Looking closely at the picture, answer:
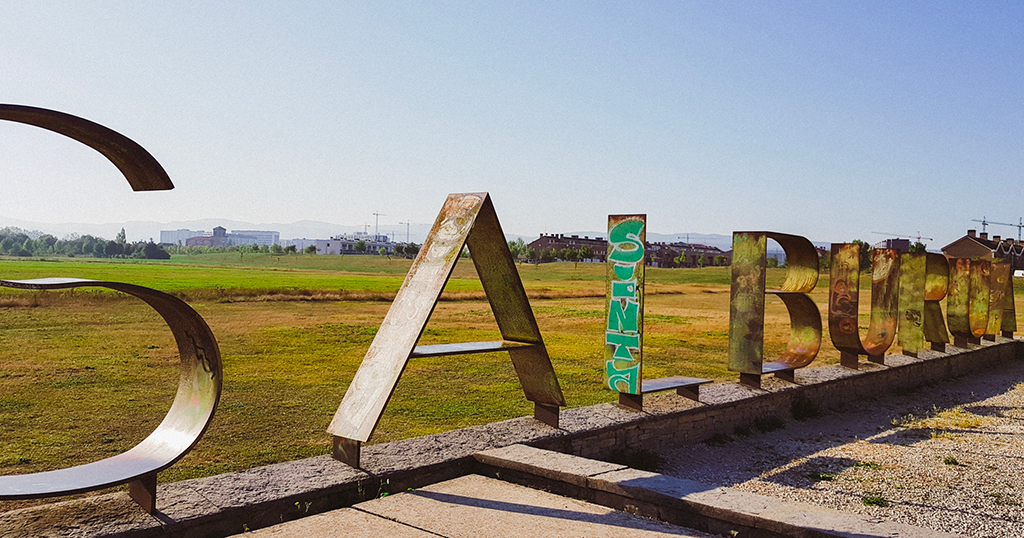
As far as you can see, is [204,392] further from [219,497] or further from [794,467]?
[794,467]

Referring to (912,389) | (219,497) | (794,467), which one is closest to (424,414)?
(794,467)

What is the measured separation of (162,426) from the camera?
402 cm

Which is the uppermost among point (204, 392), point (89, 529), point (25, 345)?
point (204, 392)

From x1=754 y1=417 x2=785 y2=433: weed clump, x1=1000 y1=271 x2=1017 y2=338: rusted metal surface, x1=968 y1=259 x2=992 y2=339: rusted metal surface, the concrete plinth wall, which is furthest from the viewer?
x1=1000 y1=271 x2=1017 y2=338: rusted metal surface

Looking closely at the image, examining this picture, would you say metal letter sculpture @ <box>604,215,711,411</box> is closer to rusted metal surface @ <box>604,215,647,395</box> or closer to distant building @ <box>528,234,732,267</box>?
rusted metal surface @ <box>604,215,647,395</box>

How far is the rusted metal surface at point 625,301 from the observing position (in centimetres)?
648

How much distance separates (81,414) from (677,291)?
46452 millimetres

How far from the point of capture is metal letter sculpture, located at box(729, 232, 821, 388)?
7.80m

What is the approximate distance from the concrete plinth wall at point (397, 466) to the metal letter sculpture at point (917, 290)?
9.81 ft

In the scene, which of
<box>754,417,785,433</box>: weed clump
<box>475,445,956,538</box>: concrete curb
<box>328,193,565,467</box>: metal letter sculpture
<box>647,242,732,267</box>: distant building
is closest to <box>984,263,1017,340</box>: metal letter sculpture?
<box>754,417,785,433</box>: weed clump

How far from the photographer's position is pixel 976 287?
14531mm

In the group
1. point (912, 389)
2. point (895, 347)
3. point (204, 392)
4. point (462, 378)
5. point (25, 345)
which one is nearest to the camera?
point (204, 392)

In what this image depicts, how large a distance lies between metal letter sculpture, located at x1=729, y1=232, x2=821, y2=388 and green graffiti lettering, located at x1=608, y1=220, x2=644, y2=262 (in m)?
1.82

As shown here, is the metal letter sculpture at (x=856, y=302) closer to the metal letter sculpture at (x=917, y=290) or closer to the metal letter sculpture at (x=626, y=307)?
the metal letter sculpture at (x=917, y=290)
